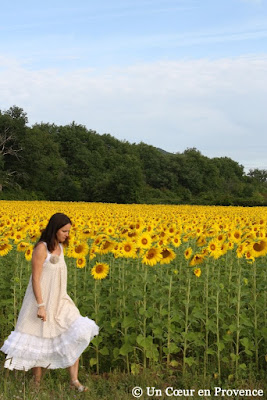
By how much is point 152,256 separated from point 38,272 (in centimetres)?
141

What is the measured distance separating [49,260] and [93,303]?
1586mm

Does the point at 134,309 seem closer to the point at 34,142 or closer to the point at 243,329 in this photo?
the point at 243,329

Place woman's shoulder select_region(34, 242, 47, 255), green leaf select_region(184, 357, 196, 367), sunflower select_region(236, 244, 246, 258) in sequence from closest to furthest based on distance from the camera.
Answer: woman's shoulder select_region(34, 242, 47, 255) < green leaf select_region(184, 357, 196, 367) < sunflower select_region(236, 244, 246, 258)

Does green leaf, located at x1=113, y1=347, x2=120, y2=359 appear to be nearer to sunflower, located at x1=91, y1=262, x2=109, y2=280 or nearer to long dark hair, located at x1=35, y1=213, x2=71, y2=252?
sunflower, located at x1=91, y1=262, x2=109, y2=280

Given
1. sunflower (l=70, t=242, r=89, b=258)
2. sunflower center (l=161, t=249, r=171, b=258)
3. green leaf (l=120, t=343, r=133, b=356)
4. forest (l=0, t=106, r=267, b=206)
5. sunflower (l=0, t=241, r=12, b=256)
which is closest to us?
green leaf (l=120, t=343, r=133, b=356)

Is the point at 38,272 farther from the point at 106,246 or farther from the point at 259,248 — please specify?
the point at 259,248

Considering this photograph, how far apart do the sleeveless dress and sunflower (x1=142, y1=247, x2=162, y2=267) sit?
1068mm

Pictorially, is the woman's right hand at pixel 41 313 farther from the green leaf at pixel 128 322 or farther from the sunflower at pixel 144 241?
the sunflower at pixel 144 241

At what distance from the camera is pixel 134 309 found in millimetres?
6957

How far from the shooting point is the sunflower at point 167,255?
641 centimetres

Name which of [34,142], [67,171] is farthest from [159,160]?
[34,142]

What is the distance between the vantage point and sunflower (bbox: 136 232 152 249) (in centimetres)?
648

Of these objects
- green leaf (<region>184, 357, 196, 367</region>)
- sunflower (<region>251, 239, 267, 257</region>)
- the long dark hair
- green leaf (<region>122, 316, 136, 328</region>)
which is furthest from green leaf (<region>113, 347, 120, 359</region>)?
sunflower (<region>251, 239, 267, 257</region>)

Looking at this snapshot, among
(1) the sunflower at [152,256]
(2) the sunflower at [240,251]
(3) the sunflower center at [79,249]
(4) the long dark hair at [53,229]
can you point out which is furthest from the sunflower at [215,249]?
(4) the long dark hair at [53,229]
